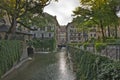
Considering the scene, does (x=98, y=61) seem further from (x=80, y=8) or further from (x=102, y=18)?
(x=80, y=8)

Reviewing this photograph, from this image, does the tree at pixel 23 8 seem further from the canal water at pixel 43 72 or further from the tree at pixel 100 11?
the tree at pixel 100 11

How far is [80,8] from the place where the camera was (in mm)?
40688

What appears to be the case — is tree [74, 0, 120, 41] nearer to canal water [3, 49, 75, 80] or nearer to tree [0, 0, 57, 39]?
tree [0, 0, 57, 39]

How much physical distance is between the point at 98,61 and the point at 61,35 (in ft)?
350

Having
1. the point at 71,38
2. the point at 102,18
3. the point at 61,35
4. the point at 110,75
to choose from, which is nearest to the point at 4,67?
the point at 110,75

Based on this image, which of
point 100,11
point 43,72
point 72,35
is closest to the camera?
point 43,72

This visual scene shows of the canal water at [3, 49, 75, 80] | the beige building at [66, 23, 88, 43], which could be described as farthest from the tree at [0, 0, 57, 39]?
the beige building at [66, 23, 88, 43]

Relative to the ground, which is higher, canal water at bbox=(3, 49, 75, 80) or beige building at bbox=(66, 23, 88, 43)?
beige building at bbox=(66, 23, 88, 43)

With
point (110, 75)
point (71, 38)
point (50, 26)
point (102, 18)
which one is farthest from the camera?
point (71, 38)

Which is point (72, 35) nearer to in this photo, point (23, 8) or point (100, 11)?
point (100, 11)

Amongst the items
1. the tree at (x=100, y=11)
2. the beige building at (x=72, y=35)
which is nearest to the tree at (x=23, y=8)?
the tree at (x=100, y=11)

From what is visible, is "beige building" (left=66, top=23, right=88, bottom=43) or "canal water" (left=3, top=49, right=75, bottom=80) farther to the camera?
"beige building" (left=66, top=23, right=88, bottom=43)

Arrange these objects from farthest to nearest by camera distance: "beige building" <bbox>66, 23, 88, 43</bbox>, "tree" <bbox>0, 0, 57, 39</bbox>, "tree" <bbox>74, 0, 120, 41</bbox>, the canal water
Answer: "beige building" <bbox>66, 23, 88, 43</bbox>
"tree" <bbox>74, 0, 120, 41</bbox>
"tree" <bbox>0, 0, 57, 39</bbox>
the canal water

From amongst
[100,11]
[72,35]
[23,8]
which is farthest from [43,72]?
[72,35]
